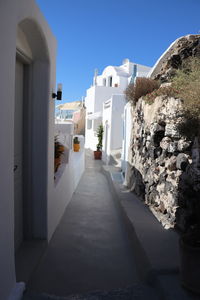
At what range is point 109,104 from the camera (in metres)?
16.6

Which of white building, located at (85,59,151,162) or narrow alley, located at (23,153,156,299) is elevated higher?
white building, located at (85,59,151,162)

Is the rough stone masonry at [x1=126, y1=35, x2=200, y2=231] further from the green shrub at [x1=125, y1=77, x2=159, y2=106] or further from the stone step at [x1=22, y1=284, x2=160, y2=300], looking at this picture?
the stone step at [x1=22, y1=284, x2=160, y2=300]

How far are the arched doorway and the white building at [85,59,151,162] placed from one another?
10491mm

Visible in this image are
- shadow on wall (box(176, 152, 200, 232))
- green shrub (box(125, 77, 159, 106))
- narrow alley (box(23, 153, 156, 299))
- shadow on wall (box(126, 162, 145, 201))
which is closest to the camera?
narrow alley (box(23, 153, 156, 299))

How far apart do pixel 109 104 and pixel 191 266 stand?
14541 mm

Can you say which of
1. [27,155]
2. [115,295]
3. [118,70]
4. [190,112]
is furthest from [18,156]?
[118,70]

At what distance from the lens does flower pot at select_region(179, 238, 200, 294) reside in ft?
8.43

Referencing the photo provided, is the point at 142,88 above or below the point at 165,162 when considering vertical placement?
above

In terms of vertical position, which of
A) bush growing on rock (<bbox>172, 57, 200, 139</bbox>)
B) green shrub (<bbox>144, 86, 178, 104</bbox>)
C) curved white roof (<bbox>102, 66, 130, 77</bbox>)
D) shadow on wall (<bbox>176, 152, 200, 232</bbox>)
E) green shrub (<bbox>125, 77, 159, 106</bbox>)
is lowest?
shadow on wall (<bbox>176, 152, 200, 232</bbox>)

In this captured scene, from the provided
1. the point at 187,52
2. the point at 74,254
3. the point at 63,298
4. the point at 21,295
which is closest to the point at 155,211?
the point at 74,254

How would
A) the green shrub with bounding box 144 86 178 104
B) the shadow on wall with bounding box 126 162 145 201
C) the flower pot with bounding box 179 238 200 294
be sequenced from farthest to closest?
the shadow on wall with bounding box 126 162 145 201, the green shrub with bounding box 144 86 178 104, the flower pot with bounding box 179 238 200 294

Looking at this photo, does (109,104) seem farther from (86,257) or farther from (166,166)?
(86,257)

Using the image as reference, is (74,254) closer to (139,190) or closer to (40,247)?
(40,247)

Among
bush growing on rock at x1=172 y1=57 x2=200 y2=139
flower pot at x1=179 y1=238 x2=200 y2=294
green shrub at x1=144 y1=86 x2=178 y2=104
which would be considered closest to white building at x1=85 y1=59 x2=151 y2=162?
green shrub at x1=144 y1=86 x2=178 y2=104
